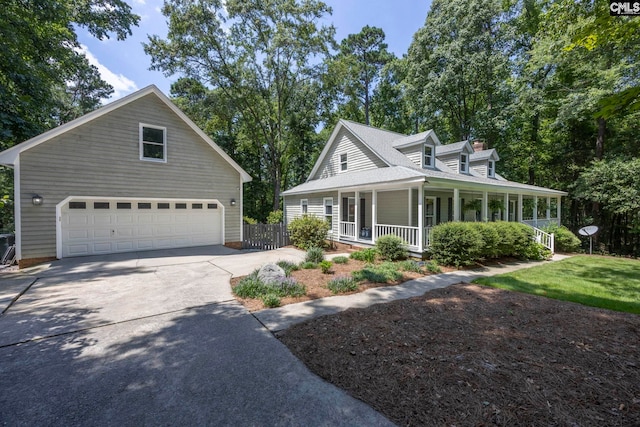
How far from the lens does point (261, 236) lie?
13.1 metres

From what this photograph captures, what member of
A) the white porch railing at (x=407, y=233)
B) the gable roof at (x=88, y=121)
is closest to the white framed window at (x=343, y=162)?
the white porch railing at (x=407, y=233)

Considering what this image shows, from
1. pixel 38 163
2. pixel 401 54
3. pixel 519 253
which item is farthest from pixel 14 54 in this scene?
pixel 401 54

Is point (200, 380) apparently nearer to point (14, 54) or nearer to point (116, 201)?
Answer: point (116, 201)

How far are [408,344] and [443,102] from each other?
23643 millimetres

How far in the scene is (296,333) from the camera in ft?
12.9

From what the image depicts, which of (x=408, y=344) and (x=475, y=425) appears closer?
(x=475, y=425)

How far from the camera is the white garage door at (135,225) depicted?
31.6ft

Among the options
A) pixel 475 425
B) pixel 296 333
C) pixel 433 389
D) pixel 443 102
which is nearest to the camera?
pixel 475 425

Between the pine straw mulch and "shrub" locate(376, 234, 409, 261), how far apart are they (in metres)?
4.58

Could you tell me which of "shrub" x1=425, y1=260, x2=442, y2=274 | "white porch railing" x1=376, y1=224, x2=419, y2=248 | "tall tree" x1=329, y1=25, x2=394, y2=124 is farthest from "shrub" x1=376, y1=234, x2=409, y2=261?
"tall tree" x1=329, y1=25, x2=394, y2=124

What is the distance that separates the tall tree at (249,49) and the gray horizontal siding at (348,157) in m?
6.91

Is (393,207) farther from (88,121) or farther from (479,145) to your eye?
(88,121)

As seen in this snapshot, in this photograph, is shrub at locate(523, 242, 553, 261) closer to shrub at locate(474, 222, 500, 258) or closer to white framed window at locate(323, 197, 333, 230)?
shrub at locate(474, 222, 500, 258)

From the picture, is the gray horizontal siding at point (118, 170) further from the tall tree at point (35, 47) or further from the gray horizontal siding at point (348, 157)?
the gray horizontal siding at point (348, 157)
